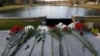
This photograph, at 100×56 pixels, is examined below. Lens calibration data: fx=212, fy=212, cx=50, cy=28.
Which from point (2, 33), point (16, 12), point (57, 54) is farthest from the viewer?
point (16, 12)

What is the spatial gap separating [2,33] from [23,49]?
2.44ft

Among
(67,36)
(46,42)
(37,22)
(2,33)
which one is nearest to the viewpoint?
(46,42)

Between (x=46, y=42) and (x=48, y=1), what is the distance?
3.07 m

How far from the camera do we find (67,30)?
87.0 inches

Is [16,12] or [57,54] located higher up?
[57,54]

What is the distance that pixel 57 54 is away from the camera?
5.00ft

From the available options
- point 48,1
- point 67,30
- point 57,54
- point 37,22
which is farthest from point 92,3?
point 57,54

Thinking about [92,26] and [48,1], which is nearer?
[92,26]

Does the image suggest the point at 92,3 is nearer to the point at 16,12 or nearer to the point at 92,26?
the point at 16,12

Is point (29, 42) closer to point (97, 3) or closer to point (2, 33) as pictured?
point (2, 33)

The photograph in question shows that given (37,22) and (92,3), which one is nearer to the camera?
(37,22)

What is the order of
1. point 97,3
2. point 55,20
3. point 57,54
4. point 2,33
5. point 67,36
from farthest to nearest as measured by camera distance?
point 97,3, point 55,20, point 2,33, point 67,36, point 57,54

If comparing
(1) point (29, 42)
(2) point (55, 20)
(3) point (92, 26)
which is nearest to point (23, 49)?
(1) point (29, 42)

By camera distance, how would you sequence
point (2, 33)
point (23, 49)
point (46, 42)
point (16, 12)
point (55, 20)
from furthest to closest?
point (16, 12)
point (55, 20)
point (2, 33)
point (46, 42)
point (23, 49)
